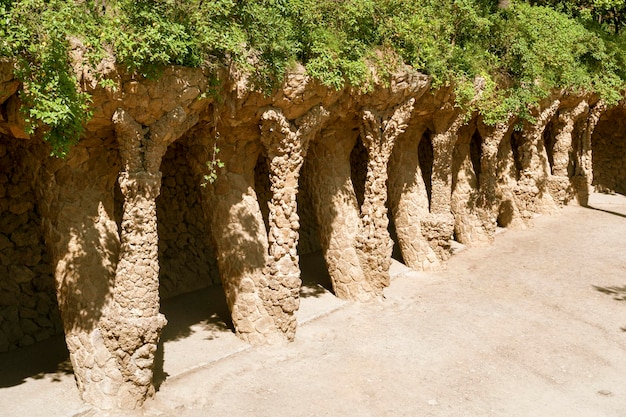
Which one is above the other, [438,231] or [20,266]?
[20,266]

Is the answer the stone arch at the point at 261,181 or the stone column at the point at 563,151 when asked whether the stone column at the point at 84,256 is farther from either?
the stone column at the point at 563,151

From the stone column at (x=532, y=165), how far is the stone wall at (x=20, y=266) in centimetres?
1333

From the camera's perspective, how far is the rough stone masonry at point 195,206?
8.52 metres

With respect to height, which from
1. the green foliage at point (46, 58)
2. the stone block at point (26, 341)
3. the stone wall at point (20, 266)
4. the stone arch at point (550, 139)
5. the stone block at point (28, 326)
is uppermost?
the green foliage at point (46, 58)

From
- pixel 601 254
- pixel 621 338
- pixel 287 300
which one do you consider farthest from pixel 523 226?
pixel 287 300

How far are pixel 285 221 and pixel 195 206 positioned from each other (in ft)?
9.65

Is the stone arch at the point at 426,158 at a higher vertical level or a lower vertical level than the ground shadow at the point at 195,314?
higher

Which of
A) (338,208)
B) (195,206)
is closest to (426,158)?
(338,208)

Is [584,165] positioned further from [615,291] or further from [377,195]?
[377,195]

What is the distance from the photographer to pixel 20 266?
1020 cm

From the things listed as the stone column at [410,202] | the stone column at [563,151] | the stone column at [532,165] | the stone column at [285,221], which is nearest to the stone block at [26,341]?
the stone column at [285,221]

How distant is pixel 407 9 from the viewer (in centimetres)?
1236

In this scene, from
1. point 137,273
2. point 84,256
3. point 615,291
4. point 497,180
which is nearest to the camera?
point 137,273

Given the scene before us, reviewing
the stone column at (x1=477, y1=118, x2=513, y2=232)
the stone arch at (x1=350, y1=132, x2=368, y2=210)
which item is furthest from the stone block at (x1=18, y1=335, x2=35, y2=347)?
the stone column at (x1=477, y1=118, x2=513, y2=232)
